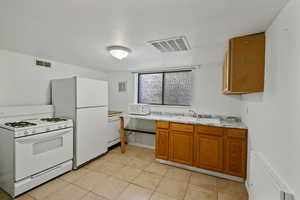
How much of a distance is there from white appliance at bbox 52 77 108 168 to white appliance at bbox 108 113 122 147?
0.97 feet

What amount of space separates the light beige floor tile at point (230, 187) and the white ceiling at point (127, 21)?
2.09 meters

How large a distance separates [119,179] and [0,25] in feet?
8.08

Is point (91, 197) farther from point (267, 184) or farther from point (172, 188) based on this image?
point (267, 184)

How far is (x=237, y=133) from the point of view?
206 cm

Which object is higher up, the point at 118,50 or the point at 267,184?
the point at 118,50

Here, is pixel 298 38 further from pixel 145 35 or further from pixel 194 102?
pixel 194 102

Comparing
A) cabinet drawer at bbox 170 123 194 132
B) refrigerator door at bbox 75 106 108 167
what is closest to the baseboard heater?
cabinet drawer at bbox 170 123 194 132

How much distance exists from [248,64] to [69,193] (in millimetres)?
2784

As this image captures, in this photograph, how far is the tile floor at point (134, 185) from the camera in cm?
177

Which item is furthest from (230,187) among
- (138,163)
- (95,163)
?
(95,163)

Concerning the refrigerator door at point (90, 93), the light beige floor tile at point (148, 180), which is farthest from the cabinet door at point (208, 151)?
the refrigerator door at point (90, 93)

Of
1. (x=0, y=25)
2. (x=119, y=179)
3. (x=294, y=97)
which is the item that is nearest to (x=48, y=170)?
(x=119, y=179)

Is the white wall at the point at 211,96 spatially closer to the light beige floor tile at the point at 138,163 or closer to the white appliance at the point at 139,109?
the white appliance at the point at 139,109

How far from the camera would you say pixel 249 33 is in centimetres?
147
